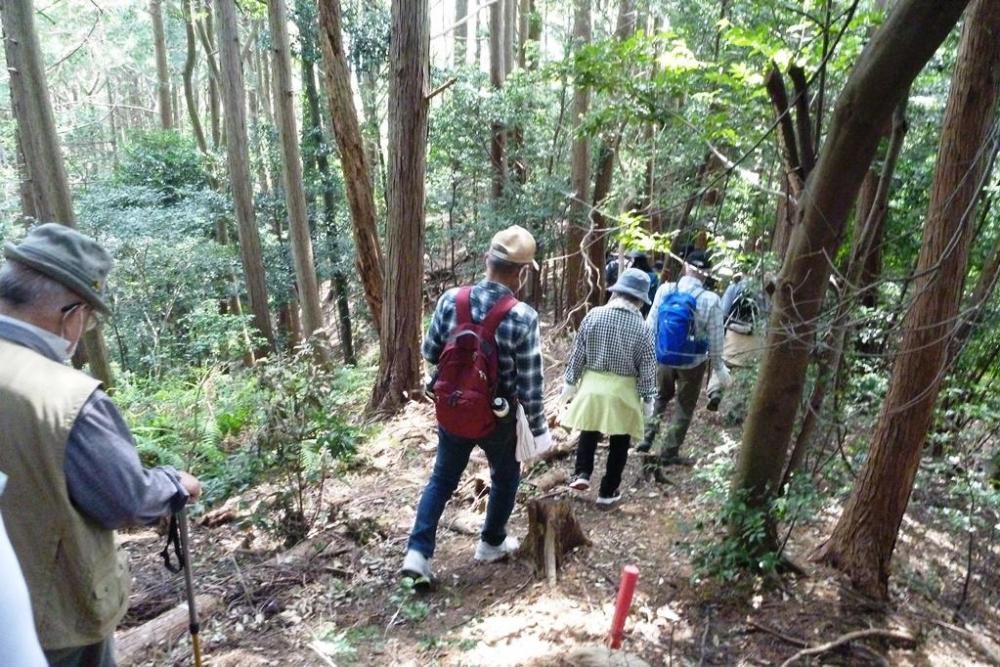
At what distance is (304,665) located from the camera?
3125 mm

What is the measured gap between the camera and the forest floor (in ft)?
10.7

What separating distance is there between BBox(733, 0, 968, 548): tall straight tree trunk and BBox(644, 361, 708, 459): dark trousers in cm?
203

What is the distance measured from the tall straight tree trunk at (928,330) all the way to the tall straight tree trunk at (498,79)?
1062 centimetres

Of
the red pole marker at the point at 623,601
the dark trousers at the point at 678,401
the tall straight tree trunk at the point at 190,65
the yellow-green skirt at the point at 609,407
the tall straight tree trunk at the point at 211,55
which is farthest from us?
the tall straight tree trunk at the point at 211,55

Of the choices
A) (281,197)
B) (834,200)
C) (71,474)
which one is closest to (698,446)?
(834,200)

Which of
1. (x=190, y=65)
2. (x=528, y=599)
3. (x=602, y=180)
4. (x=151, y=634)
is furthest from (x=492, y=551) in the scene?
(x=190, y=65)

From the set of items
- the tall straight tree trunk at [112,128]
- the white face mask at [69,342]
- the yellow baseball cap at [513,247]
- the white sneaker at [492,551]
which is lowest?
the white sneaker at [492,551]

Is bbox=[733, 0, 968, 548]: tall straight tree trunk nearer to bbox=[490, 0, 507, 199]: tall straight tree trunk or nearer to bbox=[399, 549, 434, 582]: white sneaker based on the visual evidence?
bbox=[399, 549, 434, 582]: white sneaker

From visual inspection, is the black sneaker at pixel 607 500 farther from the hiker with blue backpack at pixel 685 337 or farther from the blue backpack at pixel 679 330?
the blue backpack at pixel 679 330

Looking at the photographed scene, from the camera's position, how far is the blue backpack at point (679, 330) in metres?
5.56

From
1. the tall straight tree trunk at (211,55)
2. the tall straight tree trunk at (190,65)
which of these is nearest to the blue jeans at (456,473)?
the tall straight tree trunk at (211,55)

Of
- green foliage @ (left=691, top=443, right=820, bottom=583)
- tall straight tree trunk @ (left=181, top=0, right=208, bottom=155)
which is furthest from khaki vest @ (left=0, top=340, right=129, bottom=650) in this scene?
tall straight tree trunk @ (left=181, top=0, right=208, bottom=155)

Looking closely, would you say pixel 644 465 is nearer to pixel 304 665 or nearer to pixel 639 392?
pixel 639 392

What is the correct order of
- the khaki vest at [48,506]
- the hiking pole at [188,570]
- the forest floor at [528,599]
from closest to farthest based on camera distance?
1. the khaki vest at [48,506]
2. the hiking pole at [188,570]
3. the forest floor at [528,599]
